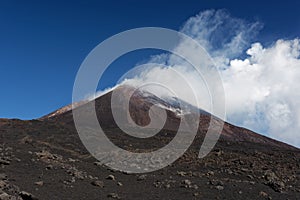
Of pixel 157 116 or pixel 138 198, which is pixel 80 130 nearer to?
pixel 138 198

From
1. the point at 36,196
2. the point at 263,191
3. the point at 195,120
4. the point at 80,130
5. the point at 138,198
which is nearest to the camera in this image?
the point at 36,196

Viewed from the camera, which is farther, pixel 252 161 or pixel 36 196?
pixel 252 161

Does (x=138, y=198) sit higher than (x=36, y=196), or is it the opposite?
(x=138, y=198)

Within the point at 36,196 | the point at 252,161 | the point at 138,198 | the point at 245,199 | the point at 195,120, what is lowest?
the point at 36,196

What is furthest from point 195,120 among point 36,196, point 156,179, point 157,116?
point 36,196

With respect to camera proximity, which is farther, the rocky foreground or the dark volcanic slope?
the dark volcanic slope

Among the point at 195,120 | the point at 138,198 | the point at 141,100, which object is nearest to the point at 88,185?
the point at 138,198

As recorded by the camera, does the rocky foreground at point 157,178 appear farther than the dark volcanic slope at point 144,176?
No

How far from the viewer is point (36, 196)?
1794 cm

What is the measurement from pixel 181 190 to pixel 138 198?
3.41m

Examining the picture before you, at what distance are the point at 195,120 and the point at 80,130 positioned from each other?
49609mm

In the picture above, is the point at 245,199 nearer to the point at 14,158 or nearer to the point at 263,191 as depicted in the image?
the point at 263,191

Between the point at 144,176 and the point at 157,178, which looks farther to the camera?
the point at 144,176

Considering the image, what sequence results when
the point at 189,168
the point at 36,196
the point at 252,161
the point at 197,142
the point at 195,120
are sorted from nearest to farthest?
1. the point at 36,196
2. the point at 189,168
3. the point at 252,161
4. the point at 197,142
5. the point at 195,120
